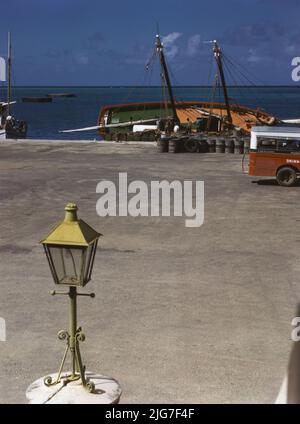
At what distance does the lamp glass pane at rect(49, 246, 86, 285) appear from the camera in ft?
18.6

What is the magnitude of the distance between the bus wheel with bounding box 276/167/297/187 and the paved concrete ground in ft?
7.13

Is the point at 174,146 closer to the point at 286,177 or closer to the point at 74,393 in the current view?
the point at 286,177

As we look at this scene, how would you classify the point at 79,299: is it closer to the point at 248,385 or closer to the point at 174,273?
the point at 174,273

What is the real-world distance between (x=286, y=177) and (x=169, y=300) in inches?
590

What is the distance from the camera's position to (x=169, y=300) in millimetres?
A: 11961

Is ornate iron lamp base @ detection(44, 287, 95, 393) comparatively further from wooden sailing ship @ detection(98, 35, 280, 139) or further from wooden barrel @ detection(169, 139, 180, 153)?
wooden sailing ship @ detection(98, 35, 280, 139)

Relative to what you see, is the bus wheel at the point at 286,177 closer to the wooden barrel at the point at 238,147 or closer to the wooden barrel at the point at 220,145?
the wooden barrel at the point at 238,147

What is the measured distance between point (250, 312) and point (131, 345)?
259 centimetres

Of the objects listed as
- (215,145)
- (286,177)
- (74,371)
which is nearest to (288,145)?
(286,177)
